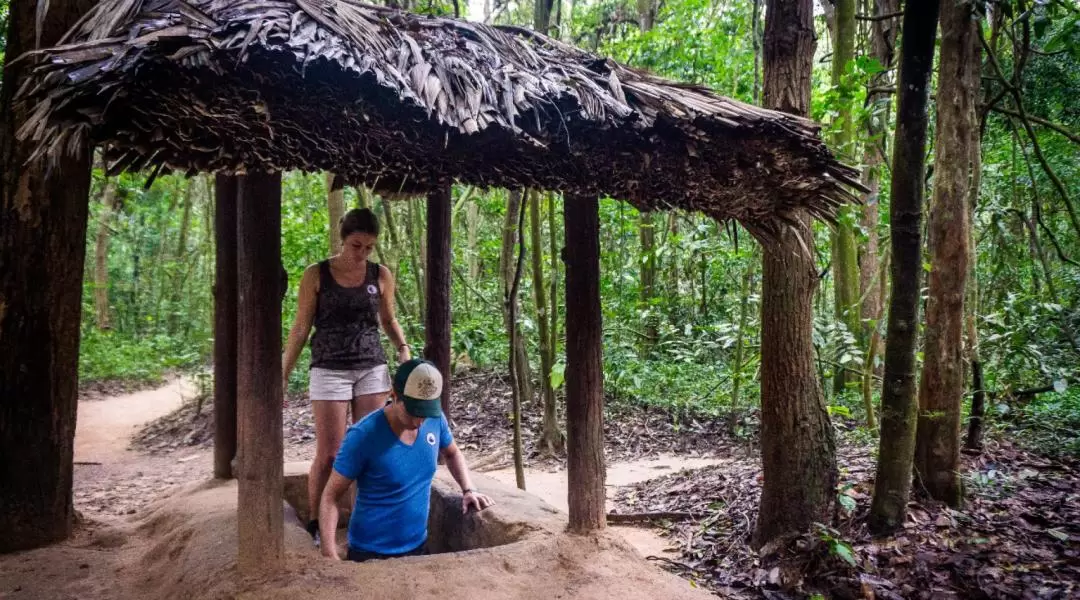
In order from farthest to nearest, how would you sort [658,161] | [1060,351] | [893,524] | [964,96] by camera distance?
[1060,351]
[964,96]
[893,524]
[658,161]

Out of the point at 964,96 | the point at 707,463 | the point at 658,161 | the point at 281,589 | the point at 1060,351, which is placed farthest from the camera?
the point at 707,463

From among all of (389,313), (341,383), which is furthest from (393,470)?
(389,313)

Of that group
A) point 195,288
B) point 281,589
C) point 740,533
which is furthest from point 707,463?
point 195,288

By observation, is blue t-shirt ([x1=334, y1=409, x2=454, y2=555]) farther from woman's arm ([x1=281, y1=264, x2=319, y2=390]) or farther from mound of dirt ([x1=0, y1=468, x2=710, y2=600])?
woman's arm ([x1=281, y1=264, x2=319, y2=390])

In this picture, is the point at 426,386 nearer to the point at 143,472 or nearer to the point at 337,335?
the point at 337,335

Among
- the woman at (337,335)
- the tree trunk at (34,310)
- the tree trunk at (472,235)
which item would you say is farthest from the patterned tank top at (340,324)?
the tree trunk at (472,235)

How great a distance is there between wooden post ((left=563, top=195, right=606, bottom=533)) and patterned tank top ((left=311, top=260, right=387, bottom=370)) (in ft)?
4.26

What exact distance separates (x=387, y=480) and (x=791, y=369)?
98.2 inches

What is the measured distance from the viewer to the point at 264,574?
3008mm

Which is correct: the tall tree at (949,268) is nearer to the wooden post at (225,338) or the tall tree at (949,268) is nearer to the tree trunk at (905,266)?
the tree trunk at (905,266)

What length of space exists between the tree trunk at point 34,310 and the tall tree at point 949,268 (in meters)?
5.22

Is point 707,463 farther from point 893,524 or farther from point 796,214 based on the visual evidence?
point 796,214

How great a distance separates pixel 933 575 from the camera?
3410 mm

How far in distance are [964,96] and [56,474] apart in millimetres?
6016
